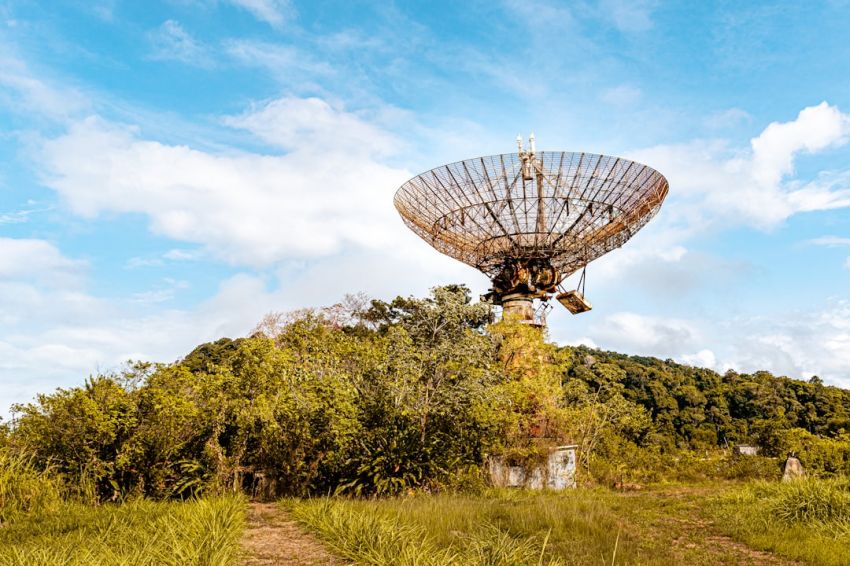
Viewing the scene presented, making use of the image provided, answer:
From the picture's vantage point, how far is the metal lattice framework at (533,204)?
24188 millimetres

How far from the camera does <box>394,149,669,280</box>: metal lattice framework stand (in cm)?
2419

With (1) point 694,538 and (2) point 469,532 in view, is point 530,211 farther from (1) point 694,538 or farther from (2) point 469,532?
(2) point 469,532

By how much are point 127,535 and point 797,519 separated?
428 inches

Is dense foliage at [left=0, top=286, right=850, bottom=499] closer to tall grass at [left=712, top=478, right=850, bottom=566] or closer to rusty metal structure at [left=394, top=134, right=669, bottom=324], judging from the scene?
tall grass at [left=712, top=478, right=850, bottom=566]

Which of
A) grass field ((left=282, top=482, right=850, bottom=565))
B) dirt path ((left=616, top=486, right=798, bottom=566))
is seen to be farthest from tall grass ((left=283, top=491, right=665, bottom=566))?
dirt path ((left=616, top=486, right=798, bottom=566))

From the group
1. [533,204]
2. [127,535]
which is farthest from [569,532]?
[533,204]

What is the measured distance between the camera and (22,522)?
1004 cm

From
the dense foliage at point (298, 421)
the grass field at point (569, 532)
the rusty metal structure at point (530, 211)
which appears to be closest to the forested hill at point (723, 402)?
the rusty metal structure at point (530, 211)

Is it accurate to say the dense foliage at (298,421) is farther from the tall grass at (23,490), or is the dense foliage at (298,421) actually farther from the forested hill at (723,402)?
the forested hill at (723,402)

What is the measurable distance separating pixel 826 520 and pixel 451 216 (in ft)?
59.1

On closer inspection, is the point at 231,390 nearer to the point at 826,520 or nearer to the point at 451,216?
the point at 826,520

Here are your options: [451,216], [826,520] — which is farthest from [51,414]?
[451,216]

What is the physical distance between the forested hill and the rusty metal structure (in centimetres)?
1680

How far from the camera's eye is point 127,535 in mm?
8273
